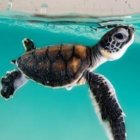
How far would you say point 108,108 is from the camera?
8.53ft

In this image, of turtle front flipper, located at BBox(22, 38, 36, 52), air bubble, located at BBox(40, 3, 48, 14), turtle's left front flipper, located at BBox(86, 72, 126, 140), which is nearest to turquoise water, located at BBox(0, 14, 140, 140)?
turtle front flipper, located at BBox(22, 38, 36, 52)

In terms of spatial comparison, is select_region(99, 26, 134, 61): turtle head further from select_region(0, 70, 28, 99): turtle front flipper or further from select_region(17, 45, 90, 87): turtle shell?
select_region(0, 70, 28, 99): turtle front flipper

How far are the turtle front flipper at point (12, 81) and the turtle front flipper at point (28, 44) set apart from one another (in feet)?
0.57

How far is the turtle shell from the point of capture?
9.12 feet

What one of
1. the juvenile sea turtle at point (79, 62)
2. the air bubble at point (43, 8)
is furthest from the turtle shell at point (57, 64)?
the air bubble at point (43, 8)

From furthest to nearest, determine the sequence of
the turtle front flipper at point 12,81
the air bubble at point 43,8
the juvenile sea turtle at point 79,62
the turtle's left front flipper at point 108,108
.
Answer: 1. the air bubble at point 43,8
2. the turtle front flipper at point 12,81
3. the juvenile sea turtle at point 79,62
4. the turtle's left front flipper at point 108,108

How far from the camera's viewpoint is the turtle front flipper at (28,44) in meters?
3.09

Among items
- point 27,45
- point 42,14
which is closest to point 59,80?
point 27,45

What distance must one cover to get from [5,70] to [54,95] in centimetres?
38

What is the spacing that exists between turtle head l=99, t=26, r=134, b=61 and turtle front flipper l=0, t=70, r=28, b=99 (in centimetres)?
57

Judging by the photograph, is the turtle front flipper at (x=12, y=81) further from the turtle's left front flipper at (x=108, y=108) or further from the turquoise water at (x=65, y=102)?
the turtle's left front flipper at (x=108, y=108)

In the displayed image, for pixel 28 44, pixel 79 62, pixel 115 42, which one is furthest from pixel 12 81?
pixel 115 42

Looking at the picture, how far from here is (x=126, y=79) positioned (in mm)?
3180

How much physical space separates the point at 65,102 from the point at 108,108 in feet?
1.96
